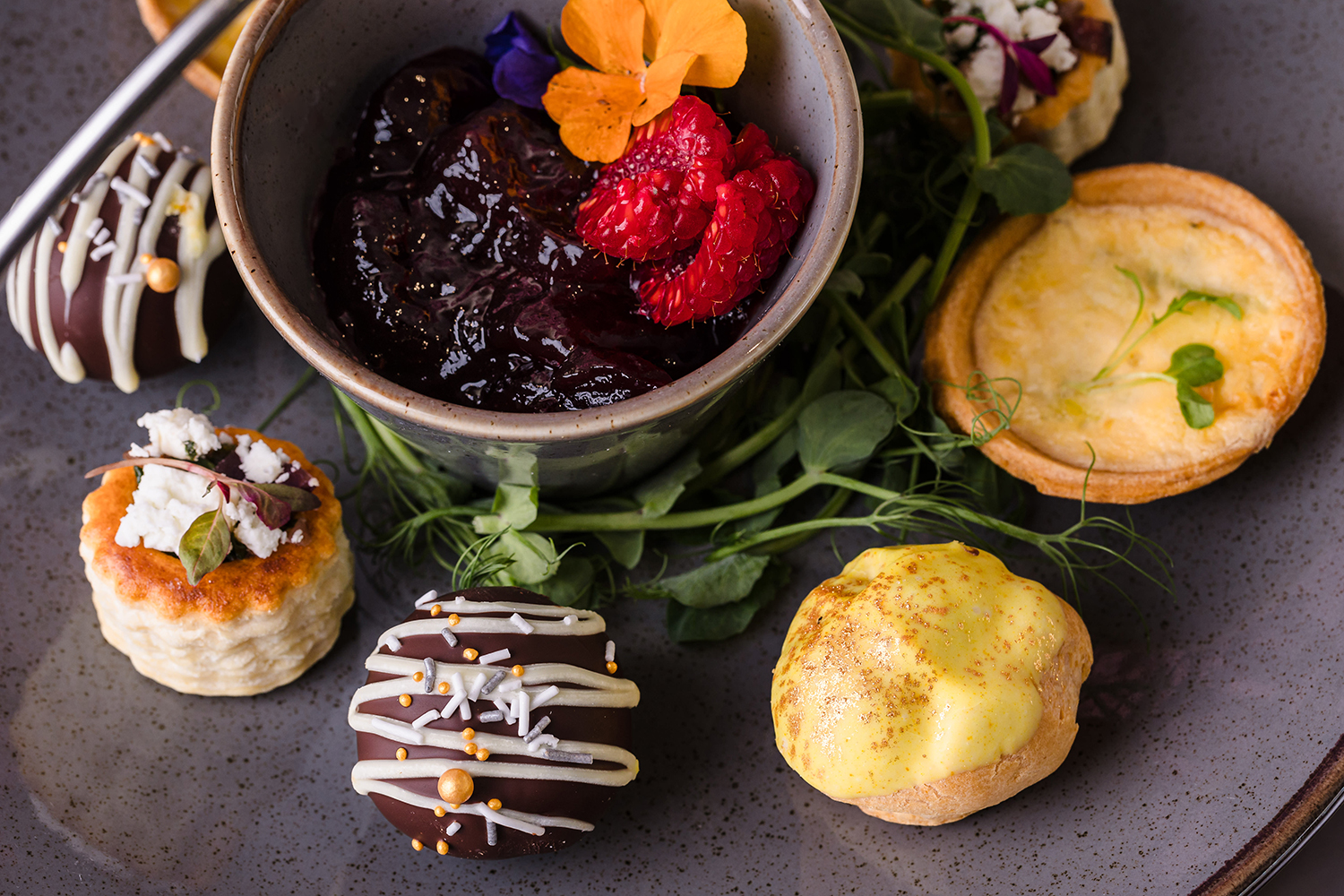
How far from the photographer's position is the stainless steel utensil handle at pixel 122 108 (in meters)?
1.14

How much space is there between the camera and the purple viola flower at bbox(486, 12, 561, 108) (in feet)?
5.08

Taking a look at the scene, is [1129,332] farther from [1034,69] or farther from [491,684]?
[491,684]

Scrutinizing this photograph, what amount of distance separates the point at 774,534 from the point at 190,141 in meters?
1.43

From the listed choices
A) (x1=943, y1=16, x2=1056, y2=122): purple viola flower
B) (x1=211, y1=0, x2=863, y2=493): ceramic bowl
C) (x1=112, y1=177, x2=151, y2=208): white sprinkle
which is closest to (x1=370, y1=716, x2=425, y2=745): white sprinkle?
(x1=211, y1=0, x2=863, y2=493): ceramic bowl

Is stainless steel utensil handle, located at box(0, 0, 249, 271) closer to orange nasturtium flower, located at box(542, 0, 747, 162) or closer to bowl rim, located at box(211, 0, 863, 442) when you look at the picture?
bowl rim, located at box(211, 0, 863, 442)

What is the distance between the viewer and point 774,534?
5.58 feet

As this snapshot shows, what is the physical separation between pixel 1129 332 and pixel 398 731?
138 centimetres

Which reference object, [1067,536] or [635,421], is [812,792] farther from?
[635,421]

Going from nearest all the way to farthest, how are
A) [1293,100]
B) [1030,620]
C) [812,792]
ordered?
[1030,620] < [812,792] < [1293,100]

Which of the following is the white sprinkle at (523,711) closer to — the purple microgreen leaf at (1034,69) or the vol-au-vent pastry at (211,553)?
the vol-au-vent pastry at (211,553)

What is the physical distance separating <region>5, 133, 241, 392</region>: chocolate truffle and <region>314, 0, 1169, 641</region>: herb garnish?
0.33 meters

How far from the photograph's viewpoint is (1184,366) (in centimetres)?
167

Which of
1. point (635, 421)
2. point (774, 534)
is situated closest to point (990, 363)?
point (774, 534)

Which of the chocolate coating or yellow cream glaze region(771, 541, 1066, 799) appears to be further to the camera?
the chocolate coating
